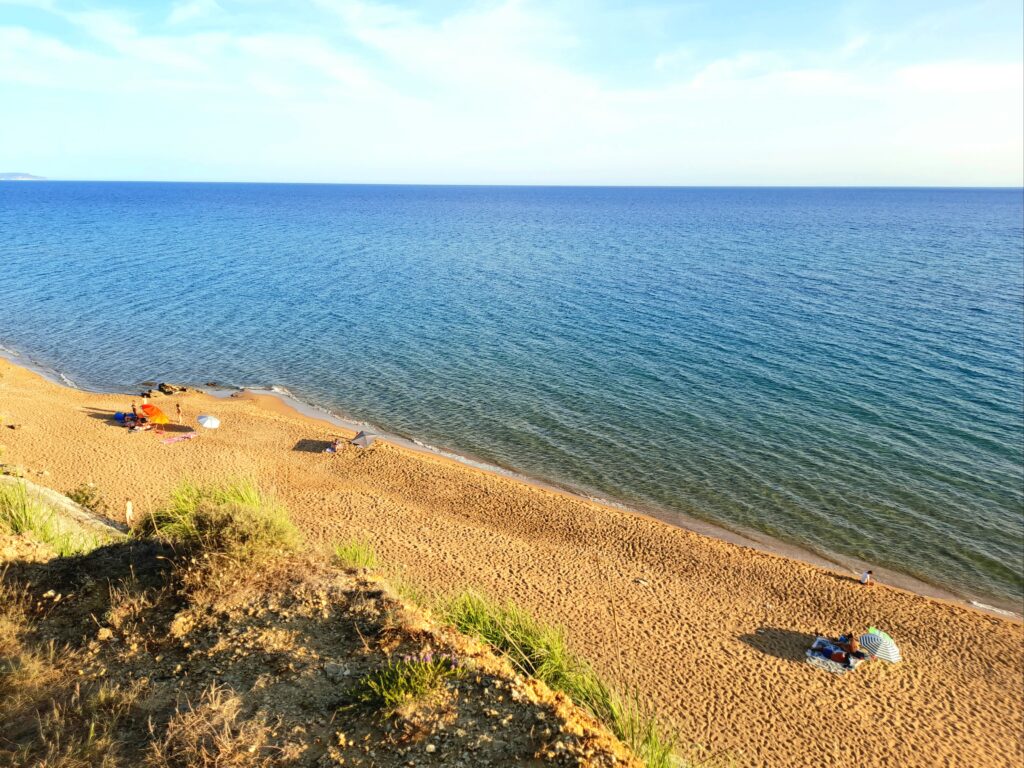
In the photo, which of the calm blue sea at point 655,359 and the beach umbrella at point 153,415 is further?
the beach umbrella at point 153,415

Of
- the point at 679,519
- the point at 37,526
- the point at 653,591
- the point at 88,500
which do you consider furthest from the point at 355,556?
the point at 679,519

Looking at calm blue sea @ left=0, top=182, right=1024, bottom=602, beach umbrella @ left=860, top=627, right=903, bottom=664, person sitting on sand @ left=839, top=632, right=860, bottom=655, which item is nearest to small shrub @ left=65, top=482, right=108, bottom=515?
calm blue sea @ left=0, top=182, right=1024, bottom=602

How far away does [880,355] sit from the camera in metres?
35.6

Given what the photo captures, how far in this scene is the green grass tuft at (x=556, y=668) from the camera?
6.50 m

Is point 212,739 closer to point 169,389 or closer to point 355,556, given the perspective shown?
point 355,556

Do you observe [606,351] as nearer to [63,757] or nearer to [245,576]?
[245,576]

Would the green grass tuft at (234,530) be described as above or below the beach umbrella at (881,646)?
above

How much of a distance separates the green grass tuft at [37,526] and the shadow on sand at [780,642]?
613 inches

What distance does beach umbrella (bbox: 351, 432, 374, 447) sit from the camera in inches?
1009

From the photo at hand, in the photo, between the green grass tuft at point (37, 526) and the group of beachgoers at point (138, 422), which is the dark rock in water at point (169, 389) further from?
the green grass tuft at point (37, 526)

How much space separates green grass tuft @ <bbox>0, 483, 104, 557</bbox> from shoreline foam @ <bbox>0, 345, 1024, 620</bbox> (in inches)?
628

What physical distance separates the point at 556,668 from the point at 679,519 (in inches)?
618

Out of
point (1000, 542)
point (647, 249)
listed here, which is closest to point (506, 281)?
point (647, 249)

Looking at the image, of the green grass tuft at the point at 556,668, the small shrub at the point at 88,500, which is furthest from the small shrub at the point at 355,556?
the small shrub at the point at 88,500
